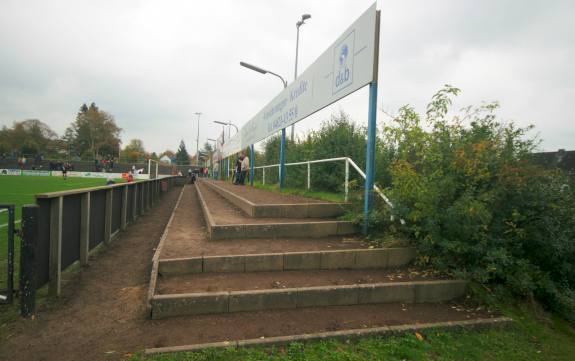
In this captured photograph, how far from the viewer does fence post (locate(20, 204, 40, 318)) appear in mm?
2979

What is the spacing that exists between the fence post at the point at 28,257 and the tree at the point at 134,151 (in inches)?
3735

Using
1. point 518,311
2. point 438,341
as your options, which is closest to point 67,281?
point 438,341

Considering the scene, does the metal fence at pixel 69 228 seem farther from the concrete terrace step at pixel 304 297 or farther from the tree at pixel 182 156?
the tree at pixel 182 156

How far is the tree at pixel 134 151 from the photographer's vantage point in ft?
296

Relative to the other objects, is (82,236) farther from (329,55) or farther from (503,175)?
(503,175)

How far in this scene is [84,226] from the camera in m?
4.21

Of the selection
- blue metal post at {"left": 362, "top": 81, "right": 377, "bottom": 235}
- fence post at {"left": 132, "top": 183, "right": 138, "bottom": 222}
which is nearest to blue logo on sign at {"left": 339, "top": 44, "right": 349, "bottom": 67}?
blue metal post at {"left": 362, "top": 81, "right": 377, "bottom": 235}

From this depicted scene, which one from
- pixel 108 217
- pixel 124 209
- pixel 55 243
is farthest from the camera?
pixel 124 209

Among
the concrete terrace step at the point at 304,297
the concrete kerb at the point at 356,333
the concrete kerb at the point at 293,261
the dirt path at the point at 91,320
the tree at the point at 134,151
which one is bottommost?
the dirt path at the point at 91,320

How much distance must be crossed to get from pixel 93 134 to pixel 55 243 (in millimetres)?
84525

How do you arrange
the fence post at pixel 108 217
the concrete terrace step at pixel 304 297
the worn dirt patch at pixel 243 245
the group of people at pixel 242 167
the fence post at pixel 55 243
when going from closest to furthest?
the concrete terrace step at pixel 304 297, the fence post at pixel 55 243, the worn dirt patch at pixel 243 245, the fence post at pixel 108 217, the group of people at pixel 242 167

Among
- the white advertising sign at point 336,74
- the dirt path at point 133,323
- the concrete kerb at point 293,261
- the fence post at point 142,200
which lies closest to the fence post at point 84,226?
the dirt path at point 133,323

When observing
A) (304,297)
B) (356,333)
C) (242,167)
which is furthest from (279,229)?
(242,167)

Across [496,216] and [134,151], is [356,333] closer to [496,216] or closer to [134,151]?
[496,216]
